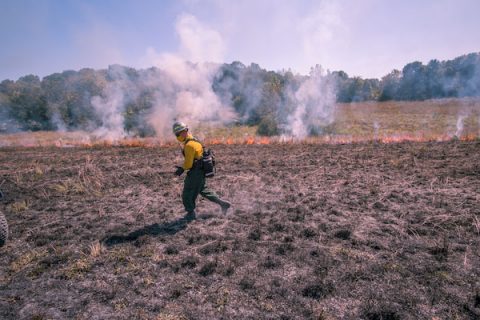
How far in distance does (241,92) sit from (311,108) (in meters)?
9.59

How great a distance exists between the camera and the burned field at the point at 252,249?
3436mm

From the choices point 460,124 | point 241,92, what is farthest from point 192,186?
point 241,92

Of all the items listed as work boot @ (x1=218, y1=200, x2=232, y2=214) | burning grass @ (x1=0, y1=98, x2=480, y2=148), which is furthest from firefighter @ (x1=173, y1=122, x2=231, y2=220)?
burning grass @ (x1=0, y1=98, x2=480, y2=148)

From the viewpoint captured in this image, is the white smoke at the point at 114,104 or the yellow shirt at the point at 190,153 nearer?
the yellow shirt at the point at 190,153

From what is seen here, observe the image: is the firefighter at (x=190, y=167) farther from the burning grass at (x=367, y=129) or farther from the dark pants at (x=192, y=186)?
the burning grass at (x=367, y=129)

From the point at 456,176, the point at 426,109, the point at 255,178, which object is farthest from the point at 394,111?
the point at 255,178

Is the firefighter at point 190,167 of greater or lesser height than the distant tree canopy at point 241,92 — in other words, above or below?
below

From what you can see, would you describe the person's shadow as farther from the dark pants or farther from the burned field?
the dark pants

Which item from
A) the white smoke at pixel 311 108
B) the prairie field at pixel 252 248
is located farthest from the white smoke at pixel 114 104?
the prairie field at pixel 252 248

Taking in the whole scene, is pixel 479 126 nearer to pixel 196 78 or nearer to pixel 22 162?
pixel 196 78

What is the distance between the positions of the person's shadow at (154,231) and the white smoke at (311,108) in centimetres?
1665

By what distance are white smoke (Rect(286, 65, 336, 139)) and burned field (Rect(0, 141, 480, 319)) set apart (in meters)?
14.7

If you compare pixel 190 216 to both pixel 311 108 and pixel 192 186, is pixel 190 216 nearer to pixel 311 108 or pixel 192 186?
pixel 192 186

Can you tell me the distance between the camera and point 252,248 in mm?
4719
